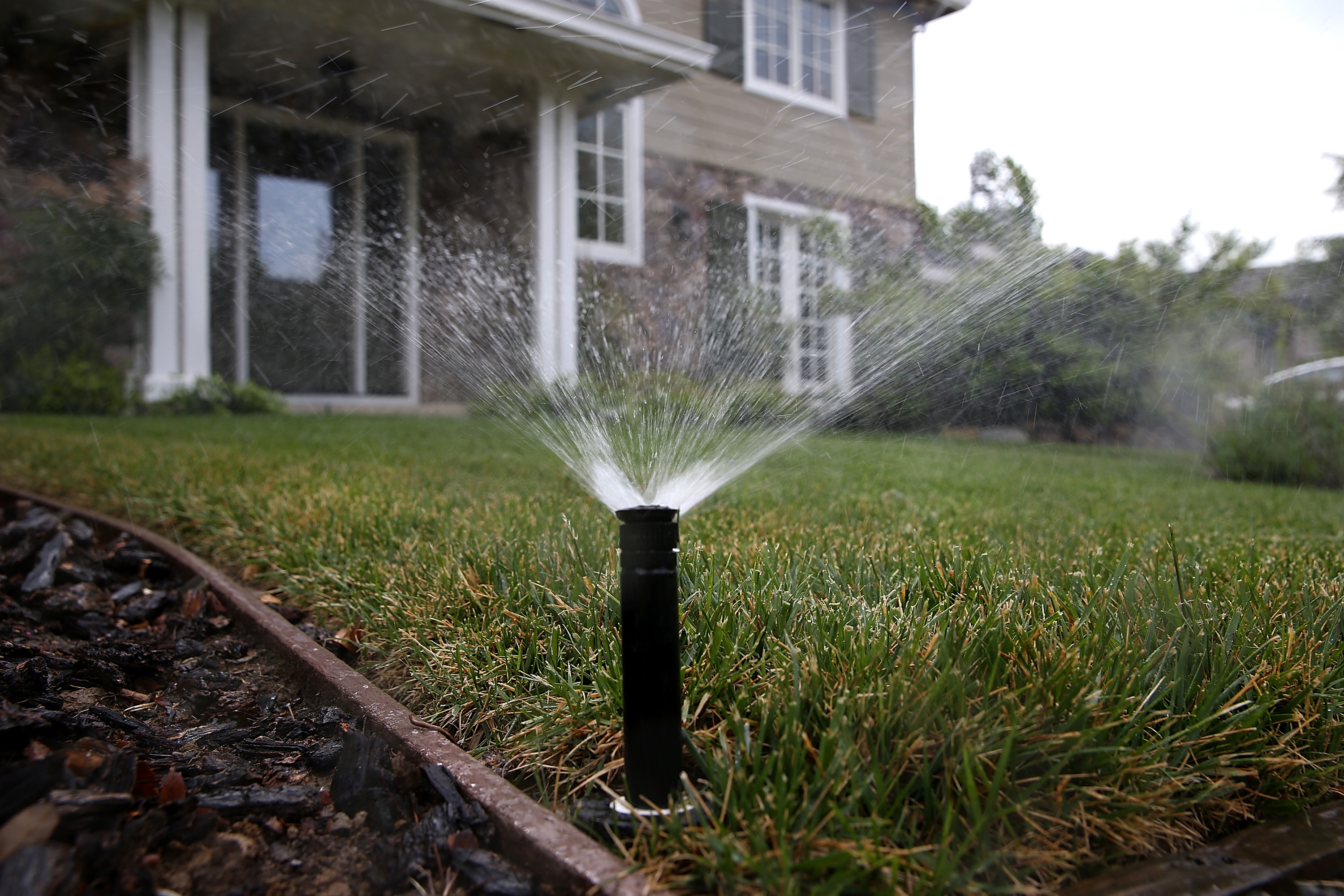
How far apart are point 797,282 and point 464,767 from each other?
5123 mm

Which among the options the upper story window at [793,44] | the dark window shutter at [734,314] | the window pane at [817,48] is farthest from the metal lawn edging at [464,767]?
the window pane at [817,48]

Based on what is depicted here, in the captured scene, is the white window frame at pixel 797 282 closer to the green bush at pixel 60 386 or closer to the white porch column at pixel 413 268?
the white porch column at pixel 413 268

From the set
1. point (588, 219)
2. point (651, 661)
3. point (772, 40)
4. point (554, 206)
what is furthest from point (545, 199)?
point (651, 661)

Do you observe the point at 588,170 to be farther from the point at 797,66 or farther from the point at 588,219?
the point at 797,66

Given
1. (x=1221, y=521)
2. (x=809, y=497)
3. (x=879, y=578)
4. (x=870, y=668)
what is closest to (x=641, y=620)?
(x=870, y=668)

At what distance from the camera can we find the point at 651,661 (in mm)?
1224

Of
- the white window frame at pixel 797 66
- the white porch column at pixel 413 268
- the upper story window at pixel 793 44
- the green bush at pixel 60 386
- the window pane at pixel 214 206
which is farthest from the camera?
the window pane at pixel 214 206

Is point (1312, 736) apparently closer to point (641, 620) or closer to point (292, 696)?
point (641, 620)

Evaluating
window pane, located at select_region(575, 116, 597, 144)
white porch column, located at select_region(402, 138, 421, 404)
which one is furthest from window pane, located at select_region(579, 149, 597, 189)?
white porch column, located at select_region(402, 138, 421, 404)

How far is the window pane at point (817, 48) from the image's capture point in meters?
8.78

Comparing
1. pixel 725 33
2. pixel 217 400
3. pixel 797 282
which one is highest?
pixel 725 33

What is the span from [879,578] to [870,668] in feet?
2.08

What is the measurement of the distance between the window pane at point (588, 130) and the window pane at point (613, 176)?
298 millimetres

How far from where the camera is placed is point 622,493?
147 cm
